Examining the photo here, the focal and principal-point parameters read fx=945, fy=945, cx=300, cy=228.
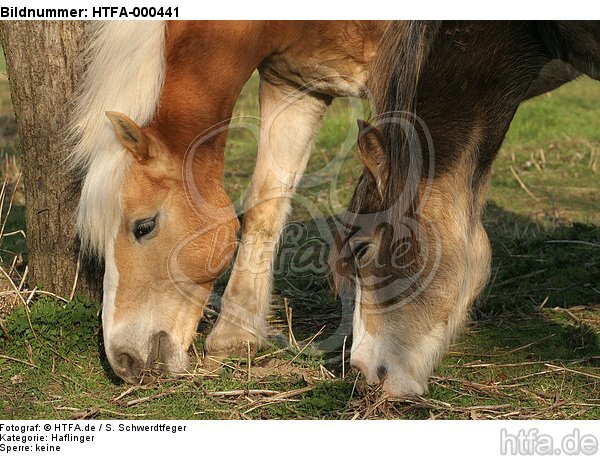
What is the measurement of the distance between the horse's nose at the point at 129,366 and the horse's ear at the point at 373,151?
56.2 inches

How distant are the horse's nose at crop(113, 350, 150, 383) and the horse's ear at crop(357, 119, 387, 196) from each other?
56.2 inches

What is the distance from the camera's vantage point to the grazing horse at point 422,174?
408 centimetres

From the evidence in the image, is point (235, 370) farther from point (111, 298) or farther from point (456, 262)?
point (456, 262)

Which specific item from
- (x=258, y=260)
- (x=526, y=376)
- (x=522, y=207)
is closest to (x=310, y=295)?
(x=258, y=260)

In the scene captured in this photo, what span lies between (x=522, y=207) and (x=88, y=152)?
168 inches

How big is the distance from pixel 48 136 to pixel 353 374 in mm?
2004

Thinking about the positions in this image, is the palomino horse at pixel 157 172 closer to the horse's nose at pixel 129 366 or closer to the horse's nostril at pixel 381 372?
the horse's nose at pixel 129 366

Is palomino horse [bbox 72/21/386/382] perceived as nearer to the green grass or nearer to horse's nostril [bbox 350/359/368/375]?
the green grass

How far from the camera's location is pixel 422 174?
4254mm

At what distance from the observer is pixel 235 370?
482cm

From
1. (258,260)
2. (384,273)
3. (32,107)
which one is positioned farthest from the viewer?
(258,260)

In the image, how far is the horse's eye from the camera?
179 inches

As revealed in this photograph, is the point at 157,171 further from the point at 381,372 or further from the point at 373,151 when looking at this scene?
the point at 381,372

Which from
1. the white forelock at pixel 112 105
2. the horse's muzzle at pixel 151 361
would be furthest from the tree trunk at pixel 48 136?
the horse's muzzle at pixel 151 361
